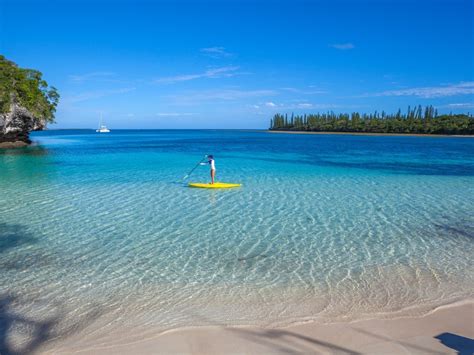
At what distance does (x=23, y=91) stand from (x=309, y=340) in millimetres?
53425

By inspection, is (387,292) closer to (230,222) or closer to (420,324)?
(420,324)

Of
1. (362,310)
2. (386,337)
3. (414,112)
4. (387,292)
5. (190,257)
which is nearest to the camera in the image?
(386,337)

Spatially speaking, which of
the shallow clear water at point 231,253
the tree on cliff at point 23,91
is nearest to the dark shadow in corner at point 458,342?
the shallow clear water at point 231,253

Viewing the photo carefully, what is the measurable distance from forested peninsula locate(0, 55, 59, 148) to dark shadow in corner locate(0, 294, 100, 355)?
46.1 meters

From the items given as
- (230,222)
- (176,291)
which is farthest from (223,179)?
(176,291)

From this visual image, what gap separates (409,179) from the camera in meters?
21.8

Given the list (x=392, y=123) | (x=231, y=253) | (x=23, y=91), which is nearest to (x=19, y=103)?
(x=23, y=91)

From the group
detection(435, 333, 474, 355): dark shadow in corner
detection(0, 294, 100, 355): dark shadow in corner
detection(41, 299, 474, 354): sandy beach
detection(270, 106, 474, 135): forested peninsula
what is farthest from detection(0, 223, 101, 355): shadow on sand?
detection(270, 106, 474, 135): forested peninsula

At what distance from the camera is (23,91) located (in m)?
48.2

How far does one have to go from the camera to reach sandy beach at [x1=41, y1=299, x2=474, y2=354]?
4668mm

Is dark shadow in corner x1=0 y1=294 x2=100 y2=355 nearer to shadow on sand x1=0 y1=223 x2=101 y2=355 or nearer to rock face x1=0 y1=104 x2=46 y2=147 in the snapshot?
shadow on sand x1=0 y1=223 x2=101 y2=355

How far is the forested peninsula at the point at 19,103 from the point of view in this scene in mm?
44969

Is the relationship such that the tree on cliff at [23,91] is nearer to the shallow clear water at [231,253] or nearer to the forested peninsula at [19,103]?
the forested peninsula at [19,103]

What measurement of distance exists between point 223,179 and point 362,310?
16.1 metres
